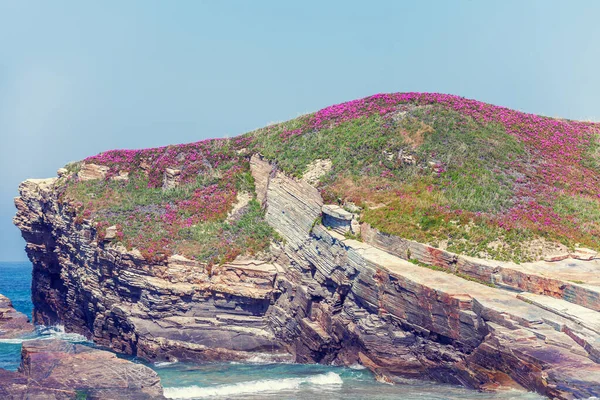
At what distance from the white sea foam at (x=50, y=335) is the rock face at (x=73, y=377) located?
54.4 ft

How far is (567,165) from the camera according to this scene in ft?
124

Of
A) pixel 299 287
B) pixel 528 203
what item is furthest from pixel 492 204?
pixel 299 287

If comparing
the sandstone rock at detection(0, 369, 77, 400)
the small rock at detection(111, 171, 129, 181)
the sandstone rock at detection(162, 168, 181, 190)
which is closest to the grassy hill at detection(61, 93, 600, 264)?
the small rock at detection(111, 171, 129, 181)

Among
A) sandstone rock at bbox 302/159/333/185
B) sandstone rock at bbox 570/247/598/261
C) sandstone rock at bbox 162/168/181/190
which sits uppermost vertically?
sandstone rock at bbox 302/159/333/185

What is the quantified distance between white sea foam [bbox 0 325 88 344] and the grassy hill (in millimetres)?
8522

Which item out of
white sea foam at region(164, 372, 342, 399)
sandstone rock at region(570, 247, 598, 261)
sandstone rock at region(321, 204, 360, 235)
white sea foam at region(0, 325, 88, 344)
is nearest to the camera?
white sea foam at region(164, 372, 342, 399)

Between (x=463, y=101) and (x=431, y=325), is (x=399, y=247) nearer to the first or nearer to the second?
(x=431, y=325)

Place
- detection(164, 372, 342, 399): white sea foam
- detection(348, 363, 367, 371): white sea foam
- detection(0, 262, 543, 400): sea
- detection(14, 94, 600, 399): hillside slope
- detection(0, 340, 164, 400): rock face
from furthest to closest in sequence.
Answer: detection(348, 363, 367, 371): white sea foam, detection(164, 372, 342, 399): white sea foam, detection(14, 94, 600, 399): hillside slope, detection(0, 262, 543, 400): sea, detection(0, 340, 164, 400): rock face

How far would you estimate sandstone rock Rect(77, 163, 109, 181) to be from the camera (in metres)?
42.9

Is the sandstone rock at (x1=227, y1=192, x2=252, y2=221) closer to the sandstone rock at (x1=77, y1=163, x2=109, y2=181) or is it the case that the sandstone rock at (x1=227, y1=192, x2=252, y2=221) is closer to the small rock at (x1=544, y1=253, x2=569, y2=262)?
the sandstone rock at (x1=77, y1=163, x2=109, y2=181)

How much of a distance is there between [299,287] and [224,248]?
18.0 feet

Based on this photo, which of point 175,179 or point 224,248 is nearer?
point 224,248

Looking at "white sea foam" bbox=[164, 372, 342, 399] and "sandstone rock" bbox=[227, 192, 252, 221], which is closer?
"white sea foam" bbox=[164, 372, 342, 399]

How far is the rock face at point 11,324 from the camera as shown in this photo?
39.7m
